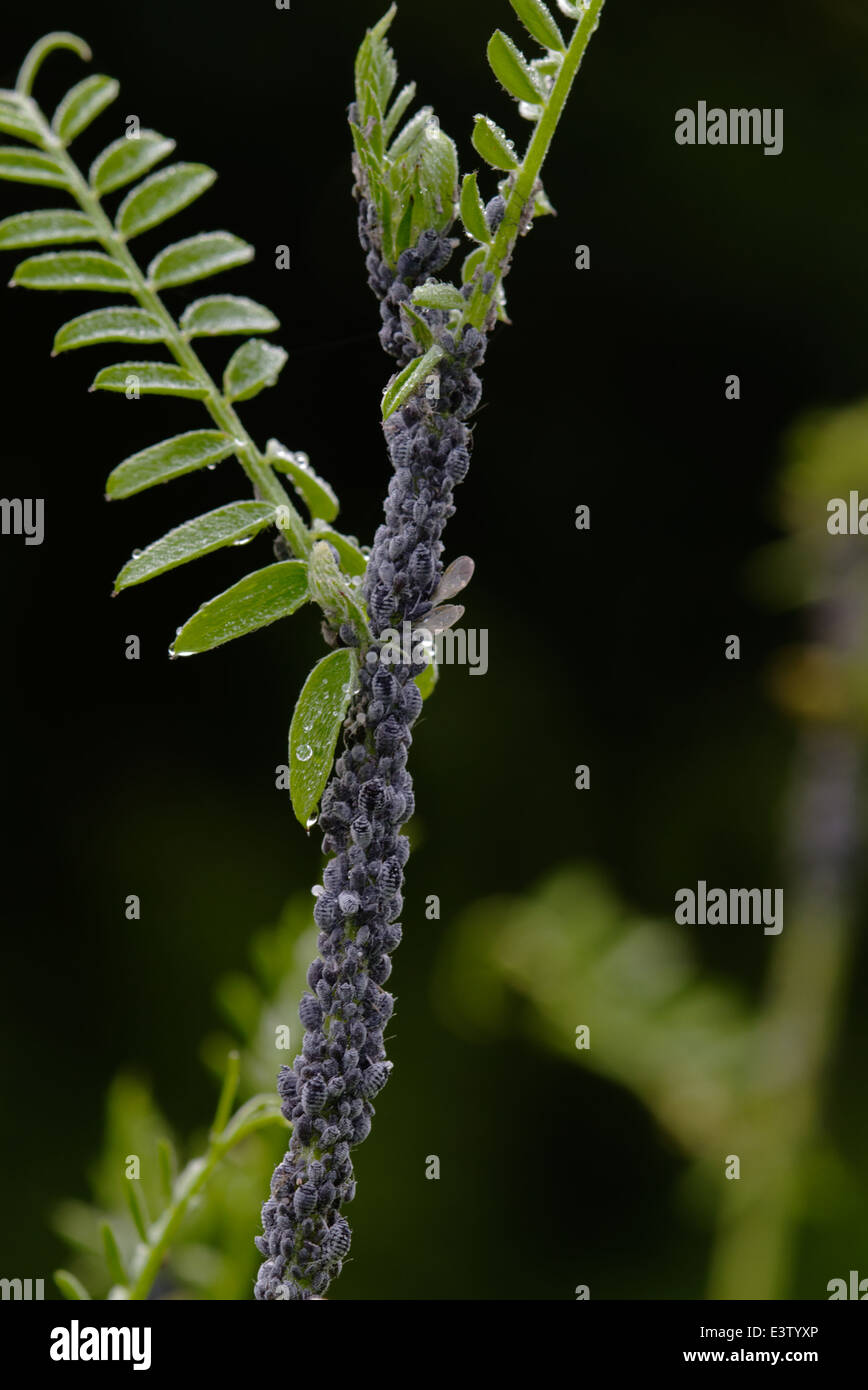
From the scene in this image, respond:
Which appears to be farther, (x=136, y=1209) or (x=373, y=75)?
(x=136, y=1209)

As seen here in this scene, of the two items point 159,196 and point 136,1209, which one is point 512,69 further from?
point 136,1209

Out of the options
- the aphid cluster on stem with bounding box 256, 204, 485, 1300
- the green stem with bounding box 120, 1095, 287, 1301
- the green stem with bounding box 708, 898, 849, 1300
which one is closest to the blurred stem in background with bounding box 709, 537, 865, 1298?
the green stem with bounding box 708, 898, 849, 1300

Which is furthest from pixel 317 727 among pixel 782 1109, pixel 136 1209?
pixel 782 1109

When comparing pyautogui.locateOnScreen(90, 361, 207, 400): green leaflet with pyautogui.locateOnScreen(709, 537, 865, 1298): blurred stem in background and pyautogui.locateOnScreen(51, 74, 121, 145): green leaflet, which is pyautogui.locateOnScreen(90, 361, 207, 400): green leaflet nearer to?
pyautogui.locateOnScreen(51, 74, 121, 145): green leaflet
